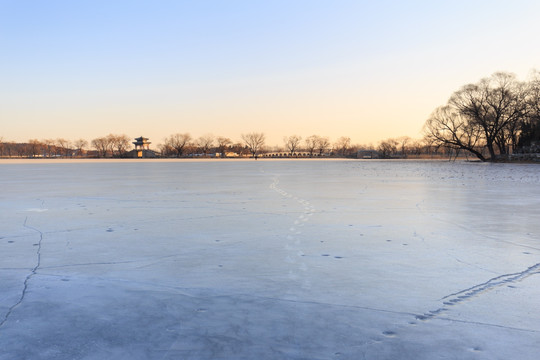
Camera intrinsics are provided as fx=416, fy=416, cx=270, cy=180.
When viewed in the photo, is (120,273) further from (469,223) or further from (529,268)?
(469,223)

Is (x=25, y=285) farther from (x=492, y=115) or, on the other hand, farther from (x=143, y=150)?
(x=143, y=150)

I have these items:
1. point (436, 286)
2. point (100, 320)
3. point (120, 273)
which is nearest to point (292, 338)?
point (100, 320)

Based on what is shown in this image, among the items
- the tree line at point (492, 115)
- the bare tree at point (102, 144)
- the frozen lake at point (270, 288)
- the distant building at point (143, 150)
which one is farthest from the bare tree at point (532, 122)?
the bare tree at point (102, 144)

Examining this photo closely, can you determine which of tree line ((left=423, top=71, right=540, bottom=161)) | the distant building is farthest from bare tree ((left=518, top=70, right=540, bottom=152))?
the distant building

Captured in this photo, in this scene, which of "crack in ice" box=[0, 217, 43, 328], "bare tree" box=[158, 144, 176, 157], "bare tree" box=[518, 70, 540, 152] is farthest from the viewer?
"bare tree" box=[158, 144, 176, 157]

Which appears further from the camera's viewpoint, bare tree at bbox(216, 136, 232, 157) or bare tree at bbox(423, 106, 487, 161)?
bare tree at bbox(216, 136, 232, 157)

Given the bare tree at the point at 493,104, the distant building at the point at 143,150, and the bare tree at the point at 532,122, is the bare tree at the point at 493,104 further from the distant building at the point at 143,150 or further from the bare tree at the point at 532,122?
the distant building at the point at 143,150

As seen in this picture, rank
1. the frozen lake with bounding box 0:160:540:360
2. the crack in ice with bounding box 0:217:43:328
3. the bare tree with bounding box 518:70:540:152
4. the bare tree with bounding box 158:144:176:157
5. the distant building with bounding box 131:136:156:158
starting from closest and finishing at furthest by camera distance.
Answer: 1. the frozen lake with bounding box 0:160:540:360
2. the crack in ice with bounding box 0:217:43:328
3. the bare tree with bounding box 518:70:540:152
4. the distant building with bounding box 131:136:156:158
5. the bare tree with bounding box 158:144:176:157

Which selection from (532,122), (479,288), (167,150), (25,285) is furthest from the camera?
(167,150)

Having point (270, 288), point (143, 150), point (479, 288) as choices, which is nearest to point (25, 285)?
point (270, 288)

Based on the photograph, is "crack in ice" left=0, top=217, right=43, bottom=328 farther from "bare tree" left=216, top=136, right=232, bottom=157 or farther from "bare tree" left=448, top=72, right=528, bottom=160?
"bare tree" left=216, top=136, right=232, bottom=157

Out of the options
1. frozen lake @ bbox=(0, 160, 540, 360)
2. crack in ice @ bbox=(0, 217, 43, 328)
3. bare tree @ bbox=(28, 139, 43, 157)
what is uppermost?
bare tree @ bbox=(28, 139, 43, 157)

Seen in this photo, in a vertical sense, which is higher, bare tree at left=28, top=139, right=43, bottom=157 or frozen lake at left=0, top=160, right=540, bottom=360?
bare tree at left=28, top=139, right=43, bottom=157

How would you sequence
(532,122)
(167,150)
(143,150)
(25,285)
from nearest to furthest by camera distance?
(25,285), (532,122), (143,150), (167,150)
